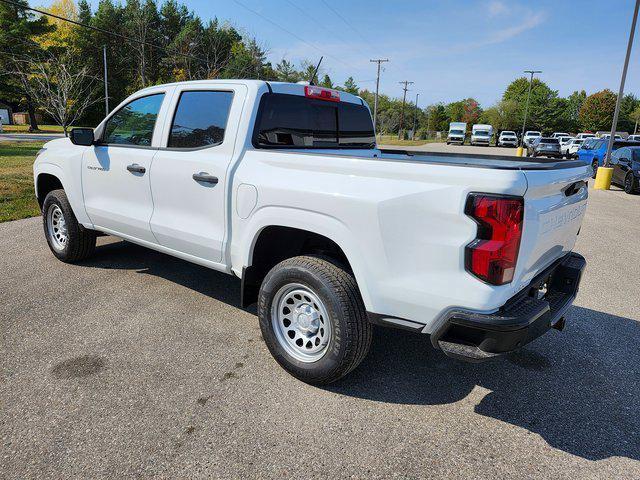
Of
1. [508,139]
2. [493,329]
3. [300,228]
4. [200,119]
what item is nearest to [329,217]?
[300,228]

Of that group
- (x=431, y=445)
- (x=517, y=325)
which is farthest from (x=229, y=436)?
(x=517, y=325)

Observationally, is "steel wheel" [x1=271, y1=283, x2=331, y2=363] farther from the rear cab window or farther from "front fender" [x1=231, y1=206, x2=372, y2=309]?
the rear cab window

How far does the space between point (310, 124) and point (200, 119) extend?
906 mm

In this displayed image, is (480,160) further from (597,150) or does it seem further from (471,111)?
(471,111)

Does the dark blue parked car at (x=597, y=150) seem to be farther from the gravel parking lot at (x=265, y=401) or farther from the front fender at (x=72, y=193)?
the front fender at (x=72, y=193)

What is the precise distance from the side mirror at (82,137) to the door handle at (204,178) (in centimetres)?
162

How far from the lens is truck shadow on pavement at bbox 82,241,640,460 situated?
2.68 m

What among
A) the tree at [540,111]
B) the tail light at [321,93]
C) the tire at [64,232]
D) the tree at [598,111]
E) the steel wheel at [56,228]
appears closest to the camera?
the tail light at [321,93]

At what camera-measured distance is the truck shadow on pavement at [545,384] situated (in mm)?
2674

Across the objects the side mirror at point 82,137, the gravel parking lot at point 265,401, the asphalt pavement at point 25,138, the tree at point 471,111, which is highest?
the tree at point 471,111

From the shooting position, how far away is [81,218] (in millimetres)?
4844

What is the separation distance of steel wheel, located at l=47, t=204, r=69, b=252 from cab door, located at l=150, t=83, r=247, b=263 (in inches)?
76.6

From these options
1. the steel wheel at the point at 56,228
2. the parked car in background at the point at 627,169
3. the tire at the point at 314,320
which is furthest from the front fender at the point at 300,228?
the parked car in background at the point at 627,169

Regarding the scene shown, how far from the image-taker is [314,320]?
118 inches
